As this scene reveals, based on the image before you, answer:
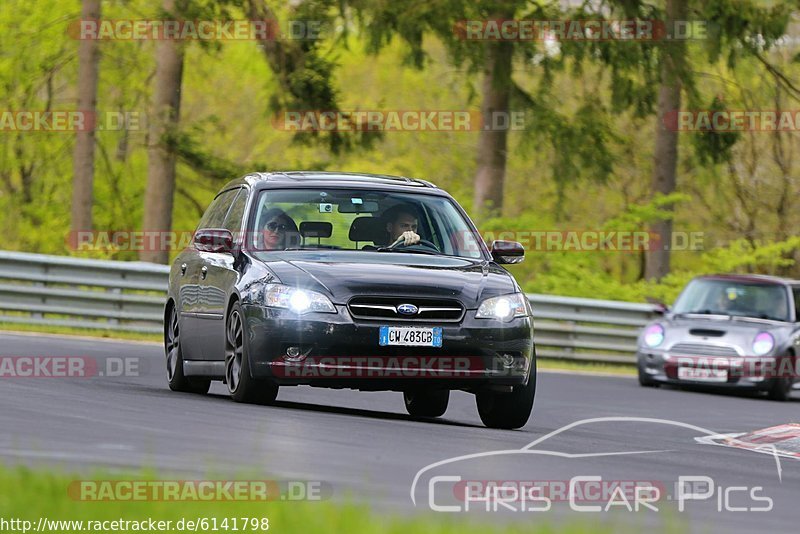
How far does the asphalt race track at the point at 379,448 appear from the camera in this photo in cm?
730

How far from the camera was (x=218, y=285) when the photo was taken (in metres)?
12.3

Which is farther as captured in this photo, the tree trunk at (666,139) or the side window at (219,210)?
the tree trunk at (666,139)

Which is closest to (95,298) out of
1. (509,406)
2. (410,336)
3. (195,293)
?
(195,293)

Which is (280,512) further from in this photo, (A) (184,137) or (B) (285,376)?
(A) (184,137)

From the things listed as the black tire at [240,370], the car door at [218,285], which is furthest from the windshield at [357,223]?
the black tire at [240,370]

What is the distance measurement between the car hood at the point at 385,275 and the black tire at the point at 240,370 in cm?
47

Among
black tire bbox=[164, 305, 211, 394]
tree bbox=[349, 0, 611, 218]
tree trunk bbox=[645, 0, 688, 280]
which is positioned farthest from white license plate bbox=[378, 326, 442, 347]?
tree trunk bbox=[645, 0, 688, 280]

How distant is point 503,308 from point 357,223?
1507mm

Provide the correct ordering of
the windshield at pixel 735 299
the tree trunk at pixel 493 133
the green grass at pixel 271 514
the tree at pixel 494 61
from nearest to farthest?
the green grass at pixel 271 514, the windshield at pixel 735 299, the tree at pixel 494 61, the tree trunk at pixel 493 133

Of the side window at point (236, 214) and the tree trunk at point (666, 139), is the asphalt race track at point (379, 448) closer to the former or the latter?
the side window at point (236, 214)

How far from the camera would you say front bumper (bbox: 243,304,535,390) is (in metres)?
10.9

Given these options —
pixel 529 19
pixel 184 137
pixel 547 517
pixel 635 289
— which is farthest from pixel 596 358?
pixel 547 517

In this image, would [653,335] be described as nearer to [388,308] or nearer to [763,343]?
[763,343]

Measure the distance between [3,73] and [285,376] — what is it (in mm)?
34449
